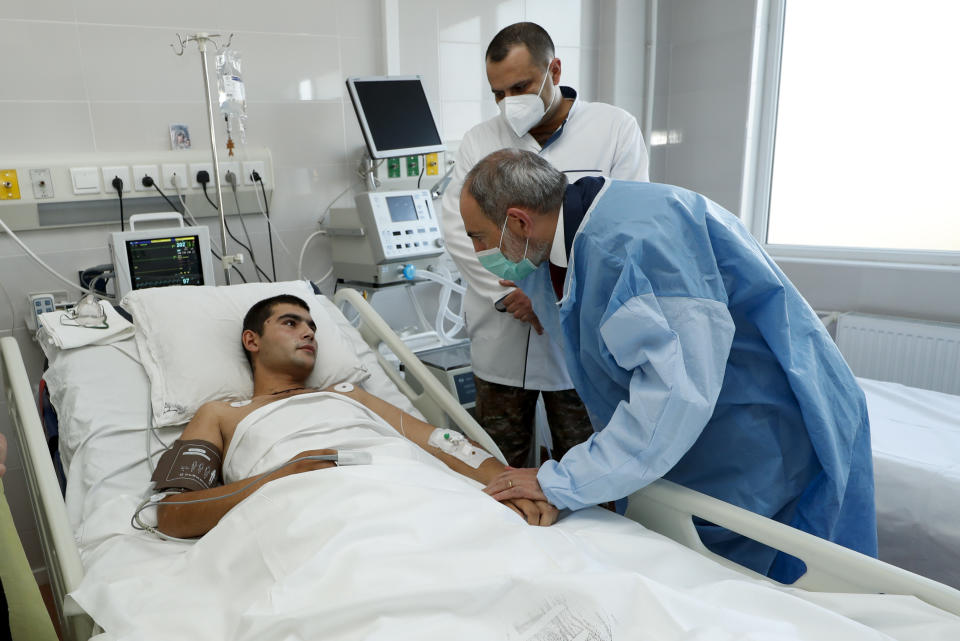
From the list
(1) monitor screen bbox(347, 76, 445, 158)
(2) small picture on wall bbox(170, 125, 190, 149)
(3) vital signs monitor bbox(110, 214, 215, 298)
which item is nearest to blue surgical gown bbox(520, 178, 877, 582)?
(3) vital signs monitor bbox(110, 214, 215, 298)

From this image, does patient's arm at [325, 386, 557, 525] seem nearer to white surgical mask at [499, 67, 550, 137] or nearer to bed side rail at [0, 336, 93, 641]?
bed side rail at [0, 336, 93, 641]

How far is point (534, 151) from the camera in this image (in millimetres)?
2123

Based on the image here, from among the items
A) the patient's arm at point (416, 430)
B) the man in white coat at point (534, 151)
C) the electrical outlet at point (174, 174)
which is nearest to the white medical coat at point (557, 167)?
the man in white coat at point (534, 151)

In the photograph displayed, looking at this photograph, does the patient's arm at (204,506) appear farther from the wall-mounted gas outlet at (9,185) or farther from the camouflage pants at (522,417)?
the wall-mounted gas outlet at (9,185)

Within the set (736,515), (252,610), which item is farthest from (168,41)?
(736,515)

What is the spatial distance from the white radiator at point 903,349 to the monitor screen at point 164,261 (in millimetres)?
2732

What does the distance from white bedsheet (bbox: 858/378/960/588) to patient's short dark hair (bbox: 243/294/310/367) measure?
1751mm

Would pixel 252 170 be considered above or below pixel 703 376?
above

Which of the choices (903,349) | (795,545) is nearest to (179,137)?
(795,545)

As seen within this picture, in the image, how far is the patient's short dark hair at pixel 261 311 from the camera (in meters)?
2.02

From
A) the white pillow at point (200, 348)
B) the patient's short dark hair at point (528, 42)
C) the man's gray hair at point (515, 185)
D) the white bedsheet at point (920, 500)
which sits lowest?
the white bedsheet at point (920, 500)

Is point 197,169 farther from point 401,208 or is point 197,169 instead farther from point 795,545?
point 795,545

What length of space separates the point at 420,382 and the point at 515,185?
90 cm

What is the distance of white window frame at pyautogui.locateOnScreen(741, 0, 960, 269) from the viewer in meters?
3.45
